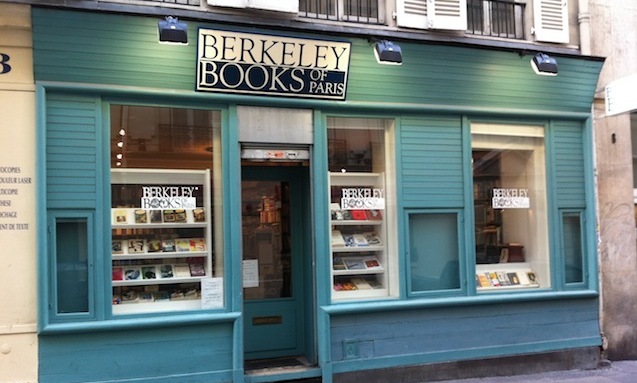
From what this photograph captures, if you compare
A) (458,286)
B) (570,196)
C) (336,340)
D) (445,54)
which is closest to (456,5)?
(445,54)

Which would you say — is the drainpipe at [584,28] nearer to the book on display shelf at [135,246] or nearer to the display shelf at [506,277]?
the display shelf at [506,277]

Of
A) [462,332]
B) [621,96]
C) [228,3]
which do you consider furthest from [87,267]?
Answer: [621,96]

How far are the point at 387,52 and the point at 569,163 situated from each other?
10.8 ft

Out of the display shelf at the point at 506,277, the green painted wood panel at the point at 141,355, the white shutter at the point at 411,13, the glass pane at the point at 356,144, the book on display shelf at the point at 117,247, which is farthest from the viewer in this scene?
the display shelf at the point at 506,277

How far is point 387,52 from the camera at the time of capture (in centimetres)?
738

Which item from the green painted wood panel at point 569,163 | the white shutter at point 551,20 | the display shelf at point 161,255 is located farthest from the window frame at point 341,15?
the display shelf at point 161,255

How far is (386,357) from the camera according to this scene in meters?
7.57

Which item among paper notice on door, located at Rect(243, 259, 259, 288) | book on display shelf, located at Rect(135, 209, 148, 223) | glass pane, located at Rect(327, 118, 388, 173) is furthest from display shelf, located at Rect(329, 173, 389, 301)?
book on display shelf, located at Rect(135, 209, 148, 223)

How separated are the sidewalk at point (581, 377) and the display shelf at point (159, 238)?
3463 mm

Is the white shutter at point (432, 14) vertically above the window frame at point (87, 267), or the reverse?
the white shutter at point (432, 14)

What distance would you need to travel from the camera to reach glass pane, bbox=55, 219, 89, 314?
21.1ft

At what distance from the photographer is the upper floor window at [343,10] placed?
7.64m

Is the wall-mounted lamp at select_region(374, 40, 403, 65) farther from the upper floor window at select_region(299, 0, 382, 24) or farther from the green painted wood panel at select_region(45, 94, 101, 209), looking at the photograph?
the green painted wood panel at select_region(45, 94, 101, 209)

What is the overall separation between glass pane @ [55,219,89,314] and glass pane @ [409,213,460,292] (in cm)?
387
